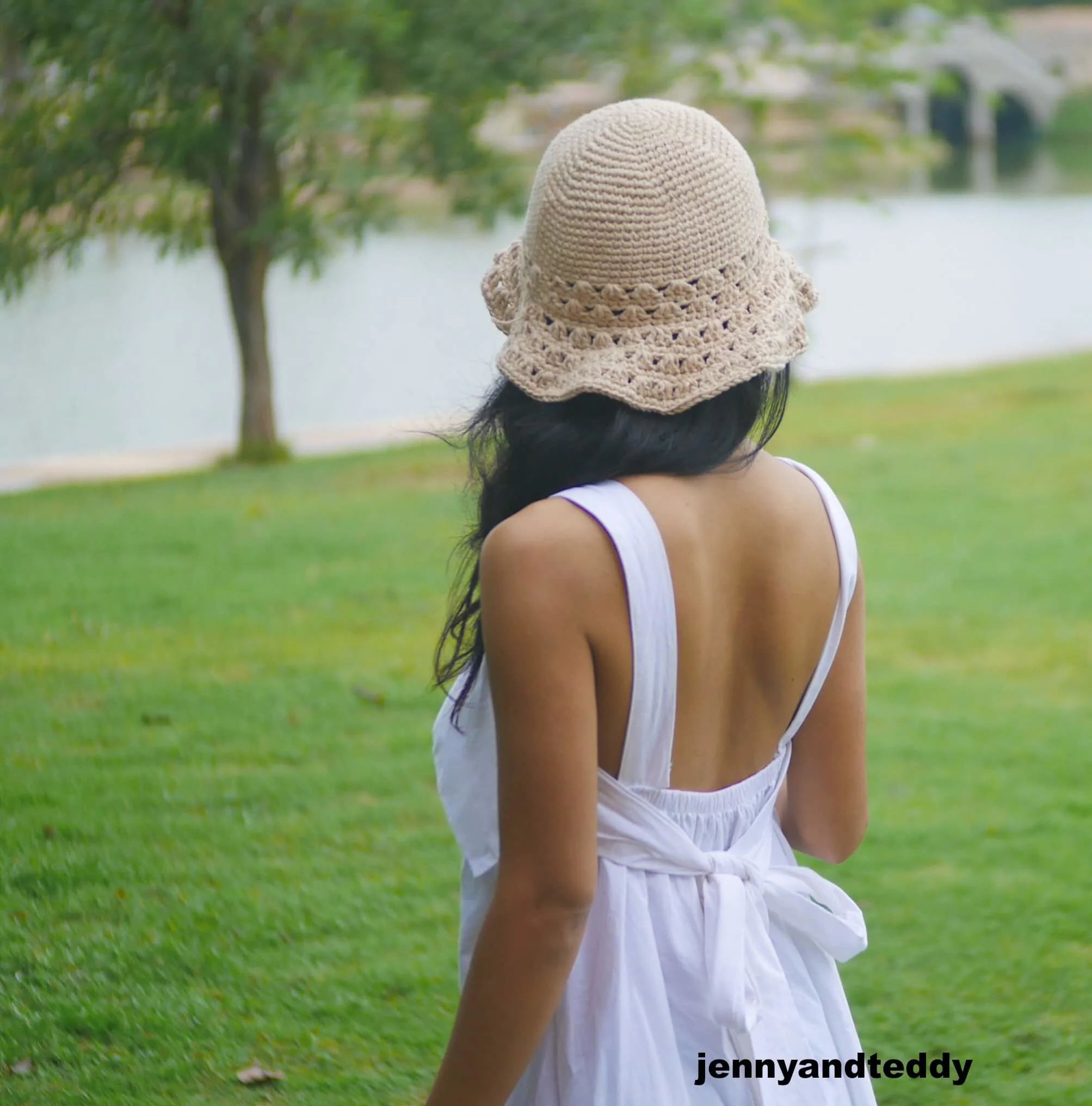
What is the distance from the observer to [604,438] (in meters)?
1.38

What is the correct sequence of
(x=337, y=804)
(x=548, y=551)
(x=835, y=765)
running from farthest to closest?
(x=337, y=804) < (x=835, y=765) < (x=548, y=551)

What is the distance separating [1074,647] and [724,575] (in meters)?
4.33

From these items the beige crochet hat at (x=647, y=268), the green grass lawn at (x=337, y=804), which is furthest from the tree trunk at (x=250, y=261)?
the beige crochet hat at (x=647, y=268)

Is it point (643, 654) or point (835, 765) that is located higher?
point (643, 654)

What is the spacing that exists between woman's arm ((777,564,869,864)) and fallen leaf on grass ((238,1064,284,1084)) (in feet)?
4.45

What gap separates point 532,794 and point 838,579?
1.31ft

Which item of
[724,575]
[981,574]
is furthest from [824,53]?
[724,575]

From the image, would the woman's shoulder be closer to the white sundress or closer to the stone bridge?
the white sundress

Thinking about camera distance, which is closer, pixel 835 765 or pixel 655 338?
pixel 655 338

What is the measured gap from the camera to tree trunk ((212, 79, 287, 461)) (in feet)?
33.3

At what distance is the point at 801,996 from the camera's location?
1.57 metres

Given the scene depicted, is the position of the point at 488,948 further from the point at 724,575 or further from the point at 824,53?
the point at 824,53

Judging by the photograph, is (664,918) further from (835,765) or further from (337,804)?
(337,804)

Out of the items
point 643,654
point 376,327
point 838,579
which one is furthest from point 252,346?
point 643,654
